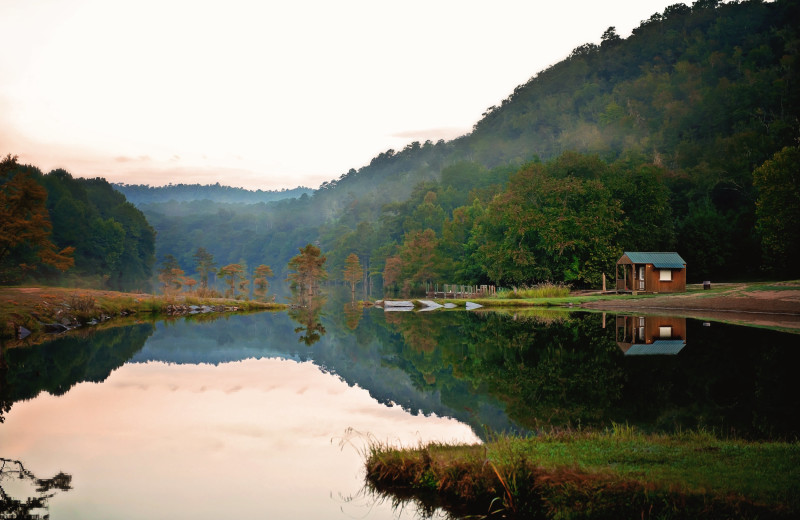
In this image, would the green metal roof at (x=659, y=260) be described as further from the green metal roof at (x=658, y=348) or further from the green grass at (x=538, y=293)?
the green metal roof at (x=658, y=348)

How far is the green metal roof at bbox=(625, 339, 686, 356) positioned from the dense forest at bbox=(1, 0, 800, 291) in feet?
119

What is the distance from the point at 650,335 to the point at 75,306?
106ft

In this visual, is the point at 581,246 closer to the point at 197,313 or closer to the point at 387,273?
the point at 197,313

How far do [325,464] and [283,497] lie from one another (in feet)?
5.44

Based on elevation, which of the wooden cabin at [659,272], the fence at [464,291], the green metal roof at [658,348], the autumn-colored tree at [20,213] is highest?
the autumn-colored tree at [20,213]

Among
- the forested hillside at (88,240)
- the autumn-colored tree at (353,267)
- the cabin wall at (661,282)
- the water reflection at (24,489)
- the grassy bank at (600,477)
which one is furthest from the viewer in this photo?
the autumn-colored tree at (353,267)

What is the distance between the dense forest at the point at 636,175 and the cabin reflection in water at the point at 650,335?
25.7 meters

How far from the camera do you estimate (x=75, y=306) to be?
36781 mm

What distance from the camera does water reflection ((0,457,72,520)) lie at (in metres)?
8.38

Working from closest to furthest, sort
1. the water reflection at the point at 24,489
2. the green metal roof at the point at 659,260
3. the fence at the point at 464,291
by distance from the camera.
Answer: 1. the water reflection at the point at 24,489
2. the green metal roof at the point at 659,260
3. the fence at the point at 464,291

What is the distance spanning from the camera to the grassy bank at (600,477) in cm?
734

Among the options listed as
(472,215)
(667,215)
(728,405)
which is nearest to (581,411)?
(728,405)

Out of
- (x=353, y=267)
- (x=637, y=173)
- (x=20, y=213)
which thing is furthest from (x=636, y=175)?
(x=20, y=213)

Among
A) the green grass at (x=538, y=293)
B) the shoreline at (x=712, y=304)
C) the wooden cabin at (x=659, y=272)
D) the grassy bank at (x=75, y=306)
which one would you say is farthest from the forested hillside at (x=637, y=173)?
the grassy bank at (x=75, y=306)
